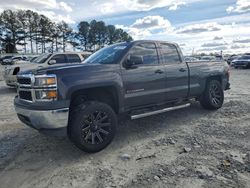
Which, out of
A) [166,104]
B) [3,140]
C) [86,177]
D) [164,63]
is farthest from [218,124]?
[3,140]

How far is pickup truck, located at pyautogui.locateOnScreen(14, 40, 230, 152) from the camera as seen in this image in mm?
4531

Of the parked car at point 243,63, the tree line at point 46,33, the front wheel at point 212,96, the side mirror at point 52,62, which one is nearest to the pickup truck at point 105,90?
the front wheel at point 212,96

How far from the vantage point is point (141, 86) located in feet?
18.7

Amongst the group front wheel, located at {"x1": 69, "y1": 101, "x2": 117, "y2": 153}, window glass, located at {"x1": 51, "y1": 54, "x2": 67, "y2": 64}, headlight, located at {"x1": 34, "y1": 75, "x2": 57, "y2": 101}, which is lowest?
front wheel, located at {"x1": 69, "y1": 101, "x2": 117, "y2": 153}

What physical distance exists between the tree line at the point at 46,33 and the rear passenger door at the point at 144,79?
215 ft

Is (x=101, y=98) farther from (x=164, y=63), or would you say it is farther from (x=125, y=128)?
(x=164, y=63)

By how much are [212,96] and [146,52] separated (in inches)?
103

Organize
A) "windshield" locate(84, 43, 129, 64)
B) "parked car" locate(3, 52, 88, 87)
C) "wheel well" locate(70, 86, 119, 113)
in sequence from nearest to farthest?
"wheel well" locate(70, 86, 119, 113) < "windshield" locate(84, 43, 129, 64) < "parked car" locate(3, 52, 88, 87)

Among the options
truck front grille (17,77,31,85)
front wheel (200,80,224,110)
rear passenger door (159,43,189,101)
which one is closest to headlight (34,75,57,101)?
truck front grille (17,77,31,85)

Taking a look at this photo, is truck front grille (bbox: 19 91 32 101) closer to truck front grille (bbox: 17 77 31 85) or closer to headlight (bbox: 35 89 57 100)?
truck front grille (bbox: 17 77 31 85)

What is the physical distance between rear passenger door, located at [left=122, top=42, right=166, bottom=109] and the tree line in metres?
65.4

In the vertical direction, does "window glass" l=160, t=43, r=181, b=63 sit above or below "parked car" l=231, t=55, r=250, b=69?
above

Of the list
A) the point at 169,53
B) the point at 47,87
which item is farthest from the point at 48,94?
the point at 169,53

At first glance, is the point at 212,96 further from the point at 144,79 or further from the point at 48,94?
the point at 48,94
